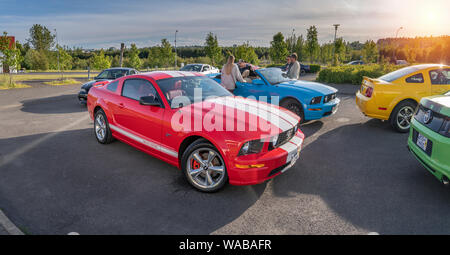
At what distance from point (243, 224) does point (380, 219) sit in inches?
64.8

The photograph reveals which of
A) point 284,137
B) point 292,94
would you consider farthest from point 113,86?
point 292,94

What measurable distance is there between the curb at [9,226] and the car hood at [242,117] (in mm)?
2332

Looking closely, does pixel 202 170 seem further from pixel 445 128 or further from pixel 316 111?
pixel 316 111

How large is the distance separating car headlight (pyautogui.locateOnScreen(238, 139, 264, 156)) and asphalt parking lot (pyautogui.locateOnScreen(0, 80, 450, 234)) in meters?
0.71

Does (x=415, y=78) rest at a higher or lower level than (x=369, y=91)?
higher

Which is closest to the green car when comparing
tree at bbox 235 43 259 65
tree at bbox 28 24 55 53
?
tree at bbox 235 43 259 65

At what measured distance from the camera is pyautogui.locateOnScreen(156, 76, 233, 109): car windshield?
4.57 m

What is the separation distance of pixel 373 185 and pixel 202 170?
2606mm

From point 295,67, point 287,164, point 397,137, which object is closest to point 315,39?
point 295,67

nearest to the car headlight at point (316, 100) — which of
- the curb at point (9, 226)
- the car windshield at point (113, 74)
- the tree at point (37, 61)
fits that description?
the curb at point (9, 226)

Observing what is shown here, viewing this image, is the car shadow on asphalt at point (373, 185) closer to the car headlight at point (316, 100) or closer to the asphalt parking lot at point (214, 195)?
the asphalt parking lot at point (214, 195)

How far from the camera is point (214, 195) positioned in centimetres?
402

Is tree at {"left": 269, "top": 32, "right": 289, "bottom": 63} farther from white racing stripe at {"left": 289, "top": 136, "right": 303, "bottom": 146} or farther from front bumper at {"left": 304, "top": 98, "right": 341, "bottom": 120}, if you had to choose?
white racing stripe at {"left": 289, "top": 136, "right": 303, "bottom": 146}

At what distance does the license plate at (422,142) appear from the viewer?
3977mm
